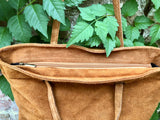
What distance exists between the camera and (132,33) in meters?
0.74

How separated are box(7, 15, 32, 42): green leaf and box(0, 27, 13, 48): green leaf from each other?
0.13 feet

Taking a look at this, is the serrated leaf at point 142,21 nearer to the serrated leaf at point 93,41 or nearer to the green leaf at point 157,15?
the green leaf at point 157,15

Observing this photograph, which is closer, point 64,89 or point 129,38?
point 64,89

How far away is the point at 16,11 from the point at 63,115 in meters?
0.49

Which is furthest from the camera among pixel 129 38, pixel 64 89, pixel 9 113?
pixel 9 113

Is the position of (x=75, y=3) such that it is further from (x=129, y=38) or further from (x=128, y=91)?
(x=128, y=91)

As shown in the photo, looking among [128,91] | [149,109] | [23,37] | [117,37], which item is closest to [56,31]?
[23,37]

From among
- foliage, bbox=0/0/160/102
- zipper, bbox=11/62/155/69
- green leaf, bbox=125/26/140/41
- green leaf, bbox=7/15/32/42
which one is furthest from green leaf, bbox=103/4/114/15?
green leaf, bbox=7/15/32/42

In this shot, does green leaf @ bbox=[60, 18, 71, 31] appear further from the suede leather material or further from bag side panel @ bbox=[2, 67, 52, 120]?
bag side panel @ bbox=[2, 67, 52, 120]

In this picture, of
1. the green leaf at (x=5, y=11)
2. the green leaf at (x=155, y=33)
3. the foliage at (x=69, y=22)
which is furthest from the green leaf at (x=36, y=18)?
the green leaf at (x=155, y=33)

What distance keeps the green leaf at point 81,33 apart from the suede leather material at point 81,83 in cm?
5

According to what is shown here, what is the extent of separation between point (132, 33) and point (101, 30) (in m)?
0.20

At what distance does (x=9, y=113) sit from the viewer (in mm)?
938

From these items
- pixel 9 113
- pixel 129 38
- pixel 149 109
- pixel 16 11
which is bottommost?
pixel 9 113
